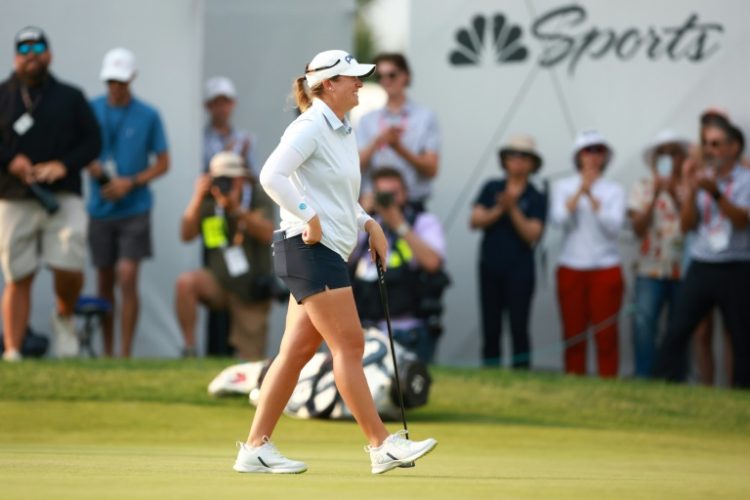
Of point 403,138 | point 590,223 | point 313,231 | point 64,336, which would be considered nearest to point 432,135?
point 403,138

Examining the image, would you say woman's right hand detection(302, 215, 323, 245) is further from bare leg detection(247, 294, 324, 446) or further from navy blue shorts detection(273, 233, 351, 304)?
bare leg detection(247, 294, 324, 446)

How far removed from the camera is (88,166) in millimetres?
12117

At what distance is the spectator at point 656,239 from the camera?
41.9 feet

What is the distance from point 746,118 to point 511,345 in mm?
2596

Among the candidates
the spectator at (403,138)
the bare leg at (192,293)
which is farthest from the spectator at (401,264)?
the bare leg at (192,293)

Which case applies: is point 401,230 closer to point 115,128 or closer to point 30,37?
point 115,128

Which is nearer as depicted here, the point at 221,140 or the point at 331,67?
the point at 331,67

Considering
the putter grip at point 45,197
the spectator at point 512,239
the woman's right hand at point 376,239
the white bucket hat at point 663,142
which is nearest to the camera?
the woman's right hand at point 376,239

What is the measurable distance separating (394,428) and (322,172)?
3112 millimetres

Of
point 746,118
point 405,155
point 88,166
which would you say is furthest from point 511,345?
point 88,166

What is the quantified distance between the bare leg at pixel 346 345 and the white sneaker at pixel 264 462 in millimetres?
321

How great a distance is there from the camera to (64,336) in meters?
12.1

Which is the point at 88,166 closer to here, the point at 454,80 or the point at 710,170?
the point at 454,80

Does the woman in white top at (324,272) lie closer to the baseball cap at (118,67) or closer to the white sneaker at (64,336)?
the white sneaker at (64,336)
